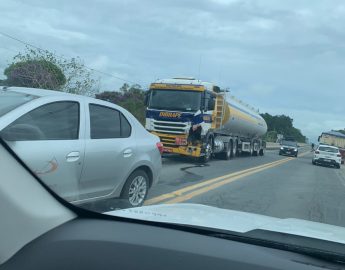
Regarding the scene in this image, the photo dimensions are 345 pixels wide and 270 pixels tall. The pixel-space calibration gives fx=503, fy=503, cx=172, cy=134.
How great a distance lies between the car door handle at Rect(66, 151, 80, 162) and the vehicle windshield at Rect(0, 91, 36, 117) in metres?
0.61

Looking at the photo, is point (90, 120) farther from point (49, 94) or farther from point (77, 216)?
point (77, 216)

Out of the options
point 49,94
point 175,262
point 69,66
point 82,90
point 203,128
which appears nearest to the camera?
point 175,262

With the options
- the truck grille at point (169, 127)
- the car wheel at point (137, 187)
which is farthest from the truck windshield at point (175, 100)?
the car wheel at point (137, 187)

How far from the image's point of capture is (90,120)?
515cm

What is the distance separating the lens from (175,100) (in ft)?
64.0

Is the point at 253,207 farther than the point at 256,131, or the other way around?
the point at 256,131

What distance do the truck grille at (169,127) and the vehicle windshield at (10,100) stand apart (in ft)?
51.8

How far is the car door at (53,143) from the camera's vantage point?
9.28ft

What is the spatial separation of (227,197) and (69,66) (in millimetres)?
4734

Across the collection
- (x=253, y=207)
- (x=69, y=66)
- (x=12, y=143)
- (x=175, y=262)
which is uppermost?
(x=69, y=66)

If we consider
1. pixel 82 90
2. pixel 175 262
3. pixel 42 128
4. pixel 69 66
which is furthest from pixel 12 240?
pixel 82 90

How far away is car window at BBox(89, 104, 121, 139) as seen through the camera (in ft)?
17.3

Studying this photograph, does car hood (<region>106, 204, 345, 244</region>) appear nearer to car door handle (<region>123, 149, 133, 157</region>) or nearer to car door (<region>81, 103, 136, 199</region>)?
car door (<region>81, 103, 136, 199</region>)

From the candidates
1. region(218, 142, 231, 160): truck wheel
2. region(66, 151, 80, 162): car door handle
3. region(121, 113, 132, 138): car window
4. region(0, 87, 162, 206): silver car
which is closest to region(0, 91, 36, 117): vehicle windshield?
region(0, 87, 162, 206): silver car
